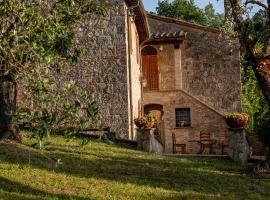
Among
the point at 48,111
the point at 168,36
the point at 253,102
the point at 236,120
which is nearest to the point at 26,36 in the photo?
the point at 48,111

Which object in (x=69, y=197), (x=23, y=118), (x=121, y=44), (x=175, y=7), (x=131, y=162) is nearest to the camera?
(x=23, y=118)

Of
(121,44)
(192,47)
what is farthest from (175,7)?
(121,44)

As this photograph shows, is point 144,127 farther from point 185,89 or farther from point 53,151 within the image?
point 185,89

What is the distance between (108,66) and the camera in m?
16.2

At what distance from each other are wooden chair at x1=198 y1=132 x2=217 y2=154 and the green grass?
810 cm

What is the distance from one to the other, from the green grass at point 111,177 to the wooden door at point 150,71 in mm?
10504

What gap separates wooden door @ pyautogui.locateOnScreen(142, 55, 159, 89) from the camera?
23109mm

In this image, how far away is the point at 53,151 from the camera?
457 inches

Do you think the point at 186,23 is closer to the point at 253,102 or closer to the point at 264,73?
the point at 253,102

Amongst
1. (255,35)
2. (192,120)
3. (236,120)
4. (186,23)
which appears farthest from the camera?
(186,23)

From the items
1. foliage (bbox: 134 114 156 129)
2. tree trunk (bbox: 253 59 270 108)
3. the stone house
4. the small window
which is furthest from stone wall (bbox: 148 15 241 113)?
tree trunk (bbox: 253 59 270 108)

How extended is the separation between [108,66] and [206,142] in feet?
25.6

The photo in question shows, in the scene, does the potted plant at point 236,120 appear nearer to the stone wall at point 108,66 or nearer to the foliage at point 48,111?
the stone wall at point 108,66

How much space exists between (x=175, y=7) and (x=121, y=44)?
95.5 feet
